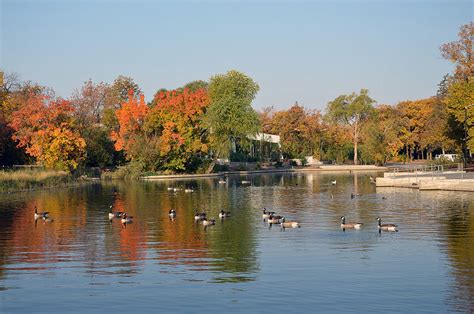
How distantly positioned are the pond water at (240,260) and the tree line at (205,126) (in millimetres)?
27799

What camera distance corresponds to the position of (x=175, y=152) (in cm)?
8400

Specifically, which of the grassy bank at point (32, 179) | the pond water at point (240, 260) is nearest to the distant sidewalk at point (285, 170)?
the grassy bank at point (32, 179)

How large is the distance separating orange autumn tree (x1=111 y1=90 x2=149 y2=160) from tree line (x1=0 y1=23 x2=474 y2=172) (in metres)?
0.13

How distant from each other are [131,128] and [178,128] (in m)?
6.03

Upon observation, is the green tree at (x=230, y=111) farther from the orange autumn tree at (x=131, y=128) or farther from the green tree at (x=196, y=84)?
the green tree at (x=196, y=84)

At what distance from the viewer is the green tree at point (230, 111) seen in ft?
282

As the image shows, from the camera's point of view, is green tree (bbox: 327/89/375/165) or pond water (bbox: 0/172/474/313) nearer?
pond water (bbox: 0/172/474/313)

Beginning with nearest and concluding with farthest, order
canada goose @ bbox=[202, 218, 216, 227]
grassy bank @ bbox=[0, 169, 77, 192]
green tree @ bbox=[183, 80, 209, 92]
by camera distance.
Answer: canada goose @ bbox=[202, 218, 216, 227]
grassy bank @ bbox=[0, 169, 77, 192]
green tree @ bbox=[183, 80, 209, 92]

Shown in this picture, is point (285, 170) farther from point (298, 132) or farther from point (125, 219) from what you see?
point (125, 219)

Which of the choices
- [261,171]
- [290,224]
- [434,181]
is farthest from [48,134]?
[290,224]

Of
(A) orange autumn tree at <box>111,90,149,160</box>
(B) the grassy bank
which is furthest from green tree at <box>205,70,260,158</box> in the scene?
(B) the grassy bank

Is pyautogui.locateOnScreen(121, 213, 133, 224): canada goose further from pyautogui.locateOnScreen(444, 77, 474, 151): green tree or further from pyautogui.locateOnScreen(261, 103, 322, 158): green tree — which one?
pyautogui.locateOnScreen(261, 103, 322, 158): green tree

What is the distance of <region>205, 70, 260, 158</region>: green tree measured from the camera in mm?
85812

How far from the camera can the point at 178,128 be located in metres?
85.1
